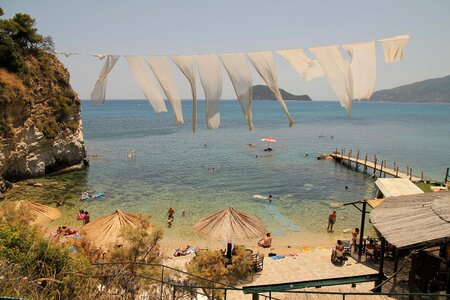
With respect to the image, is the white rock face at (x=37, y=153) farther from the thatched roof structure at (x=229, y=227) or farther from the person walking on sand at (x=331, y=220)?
the person walking on sand at (x=331, y=220)

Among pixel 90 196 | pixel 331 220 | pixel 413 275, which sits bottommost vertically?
pixel 90 196

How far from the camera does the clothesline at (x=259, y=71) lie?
7.02 m

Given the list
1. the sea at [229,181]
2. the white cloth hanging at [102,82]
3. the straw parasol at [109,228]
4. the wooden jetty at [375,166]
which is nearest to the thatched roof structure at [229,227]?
the straw parasol at [109,228]

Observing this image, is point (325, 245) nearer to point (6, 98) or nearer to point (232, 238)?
point (232, 238)

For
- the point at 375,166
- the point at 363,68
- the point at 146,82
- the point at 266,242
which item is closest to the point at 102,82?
the point at 146,82

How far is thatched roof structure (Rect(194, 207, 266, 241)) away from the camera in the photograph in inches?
475

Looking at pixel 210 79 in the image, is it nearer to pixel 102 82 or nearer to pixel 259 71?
pixel 259 71

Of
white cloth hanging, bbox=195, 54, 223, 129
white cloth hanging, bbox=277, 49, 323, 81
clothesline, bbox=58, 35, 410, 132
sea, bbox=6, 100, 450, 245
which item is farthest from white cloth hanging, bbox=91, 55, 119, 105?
sea, bbox=6, 100, 450, 245

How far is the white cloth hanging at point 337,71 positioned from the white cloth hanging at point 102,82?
4675mm

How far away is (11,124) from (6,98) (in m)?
1.93

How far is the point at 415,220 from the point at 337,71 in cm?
412

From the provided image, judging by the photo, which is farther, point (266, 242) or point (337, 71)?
point (266, 242)

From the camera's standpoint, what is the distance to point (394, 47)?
738 cm

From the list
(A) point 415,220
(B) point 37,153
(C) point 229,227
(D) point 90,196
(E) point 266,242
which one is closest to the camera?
(A) point 415,220
